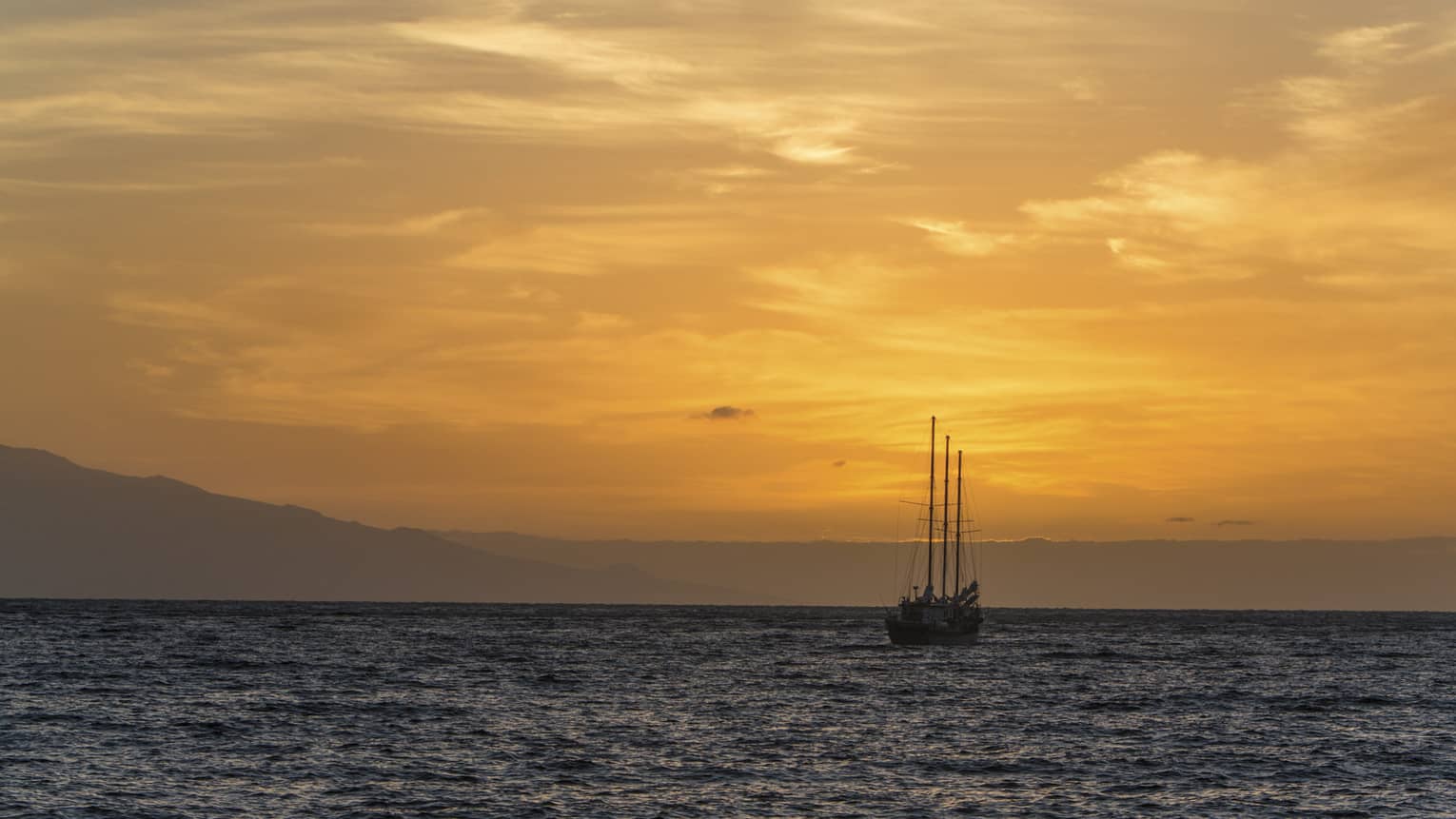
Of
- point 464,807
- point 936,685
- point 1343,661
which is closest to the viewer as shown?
point 464,807

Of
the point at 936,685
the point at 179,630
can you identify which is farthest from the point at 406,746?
the point at 179,630

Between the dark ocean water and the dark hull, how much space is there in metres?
20.8

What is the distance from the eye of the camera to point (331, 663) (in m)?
125

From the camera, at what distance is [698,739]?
68.8 metres

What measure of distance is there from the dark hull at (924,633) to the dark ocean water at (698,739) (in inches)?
818

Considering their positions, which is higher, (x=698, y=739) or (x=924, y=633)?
(x=924, y=633)

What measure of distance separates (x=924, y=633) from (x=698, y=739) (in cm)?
8675

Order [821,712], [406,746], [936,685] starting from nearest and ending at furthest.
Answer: [406,746] < [821,712] < [936,685]

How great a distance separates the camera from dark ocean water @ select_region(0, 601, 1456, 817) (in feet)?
170

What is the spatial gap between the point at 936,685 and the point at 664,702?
80.3 feet

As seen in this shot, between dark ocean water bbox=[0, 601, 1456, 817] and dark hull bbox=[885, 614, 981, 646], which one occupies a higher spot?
dark hull bbox=[885, 614, 981, 646]

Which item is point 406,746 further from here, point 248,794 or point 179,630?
point 179,630

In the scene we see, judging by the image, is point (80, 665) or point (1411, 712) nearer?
point (1411, 712)

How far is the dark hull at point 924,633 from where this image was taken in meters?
153
